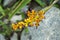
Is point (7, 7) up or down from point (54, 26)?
up

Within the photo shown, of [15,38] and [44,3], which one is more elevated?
[44,3]

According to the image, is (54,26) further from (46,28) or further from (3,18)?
(3,18)

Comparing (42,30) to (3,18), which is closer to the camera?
(42,30)

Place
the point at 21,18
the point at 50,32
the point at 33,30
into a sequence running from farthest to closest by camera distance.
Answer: the point at 21,18 → the point at 33,30 → the point at 50,32

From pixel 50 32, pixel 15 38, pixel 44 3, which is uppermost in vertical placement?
pixel 44 3

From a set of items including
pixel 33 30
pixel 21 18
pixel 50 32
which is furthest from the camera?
pixel 21 18

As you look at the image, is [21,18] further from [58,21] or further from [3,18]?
[58,21]

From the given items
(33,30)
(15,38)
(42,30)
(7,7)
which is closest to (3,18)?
(7,7)

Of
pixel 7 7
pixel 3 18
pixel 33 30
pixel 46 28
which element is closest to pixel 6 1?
pixel 7 7

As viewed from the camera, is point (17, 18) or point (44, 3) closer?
point (44, 3)
